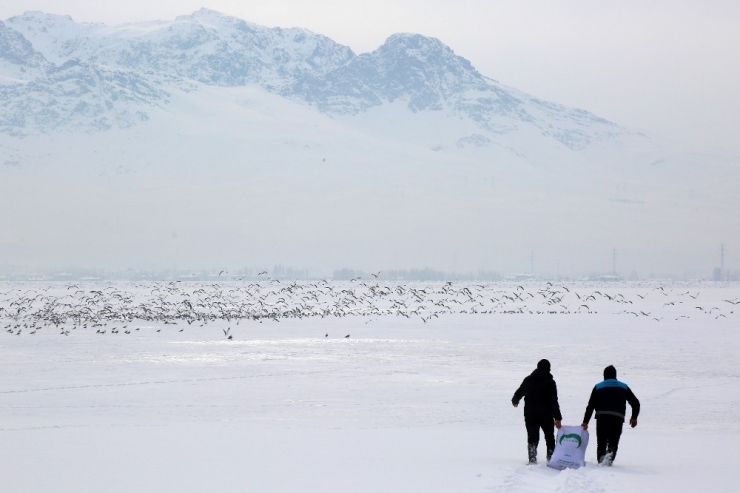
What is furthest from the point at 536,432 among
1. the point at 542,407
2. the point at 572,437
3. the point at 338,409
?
the point at 338,409

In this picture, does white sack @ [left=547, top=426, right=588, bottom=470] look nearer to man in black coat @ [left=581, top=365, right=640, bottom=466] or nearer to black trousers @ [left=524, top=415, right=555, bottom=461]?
man in black coat @ [left=581, top=365, right=640, bottom=466]

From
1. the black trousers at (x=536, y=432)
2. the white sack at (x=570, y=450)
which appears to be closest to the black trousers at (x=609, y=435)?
the white sack at (x=570, y=450)

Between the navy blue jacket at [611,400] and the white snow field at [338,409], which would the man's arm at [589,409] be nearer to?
the navy blue jacket at [611,400]

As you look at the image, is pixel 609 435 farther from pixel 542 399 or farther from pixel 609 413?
pixel 542 399

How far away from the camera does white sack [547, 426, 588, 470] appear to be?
Answer: 12664mm

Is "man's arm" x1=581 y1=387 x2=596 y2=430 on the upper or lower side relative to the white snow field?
upper

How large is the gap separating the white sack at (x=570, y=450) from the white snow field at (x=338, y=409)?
0.57ft

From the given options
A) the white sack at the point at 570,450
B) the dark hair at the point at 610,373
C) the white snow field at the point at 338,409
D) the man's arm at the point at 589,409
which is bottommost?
the white snow field at the point at 338,409

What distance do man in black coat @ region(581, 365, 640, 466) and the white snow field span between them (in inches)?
11.0

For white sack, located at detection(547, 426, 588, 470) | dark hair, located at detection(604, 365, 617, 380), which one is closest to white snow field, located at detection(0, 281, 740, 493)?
white sack, located at detection(547, 426, 588, 470)

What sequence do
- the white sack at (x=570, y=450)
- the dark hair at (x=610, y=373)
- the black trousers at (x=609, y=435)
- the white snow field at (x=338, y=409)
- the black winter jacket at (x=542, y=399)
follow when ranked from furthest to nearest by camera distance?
the black winter jacket at (x=542, y=399), the dark hair at (x=610, y=373), the black trousers at (x=609, y=435), the white sack at (x=570, y=450), the white snow field at (x=338, y=409)

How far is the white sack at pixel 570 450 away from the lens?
12664 mm

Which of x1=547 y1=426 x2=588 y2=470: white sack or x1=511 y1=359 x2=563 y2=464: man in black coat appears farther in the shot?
x1=511 y1=359 x2=563 y2=464: man in black coat

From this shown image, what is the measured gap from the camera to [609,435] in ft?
42.8
